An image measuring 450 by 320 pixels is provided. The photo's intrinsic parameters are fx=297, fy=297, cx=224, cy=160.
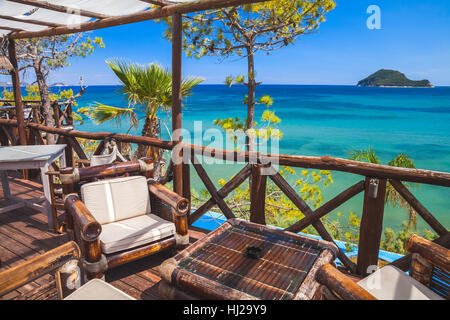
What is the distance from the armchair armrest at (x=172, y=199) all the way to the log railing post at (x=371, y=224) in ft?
4.46

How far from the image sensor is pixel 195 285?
160cm

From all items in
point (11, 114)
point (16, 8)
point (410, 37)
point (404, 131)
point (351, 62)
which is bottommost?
point (404, 131)

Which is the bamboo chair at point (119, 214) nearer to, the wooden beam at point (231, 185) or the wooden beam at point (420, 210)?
the wooden beam at point (231, 185)

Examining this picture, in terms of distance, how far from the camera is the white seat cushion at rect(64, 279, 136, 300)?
142 cm

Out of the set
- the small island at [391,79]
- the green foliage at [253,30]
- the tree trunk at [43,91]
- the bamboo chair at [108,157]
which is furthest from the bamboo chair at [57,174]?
the small island at [391,79]

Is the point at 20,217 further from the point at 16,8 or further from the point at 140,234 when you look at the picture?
the point at 16,8

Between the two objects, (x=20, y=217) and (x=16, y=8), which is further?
(x=20, y=217)

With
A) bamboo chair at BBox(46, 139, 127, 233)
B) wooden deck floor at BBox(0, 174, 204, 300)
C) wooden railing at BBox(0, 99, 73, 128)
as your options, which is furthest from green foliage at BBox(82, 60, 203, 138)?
wooden railing at BBox(0, 99, 73, 128)

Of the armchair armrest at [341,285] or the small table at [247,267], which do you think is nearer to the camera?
the armchair armrest at [341,285]

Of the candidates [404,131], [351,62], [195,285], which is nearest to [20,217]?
[195,285]

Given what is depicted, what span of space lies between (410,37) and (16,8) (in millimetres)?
61159

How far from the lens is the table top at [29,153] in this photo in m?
2.76
